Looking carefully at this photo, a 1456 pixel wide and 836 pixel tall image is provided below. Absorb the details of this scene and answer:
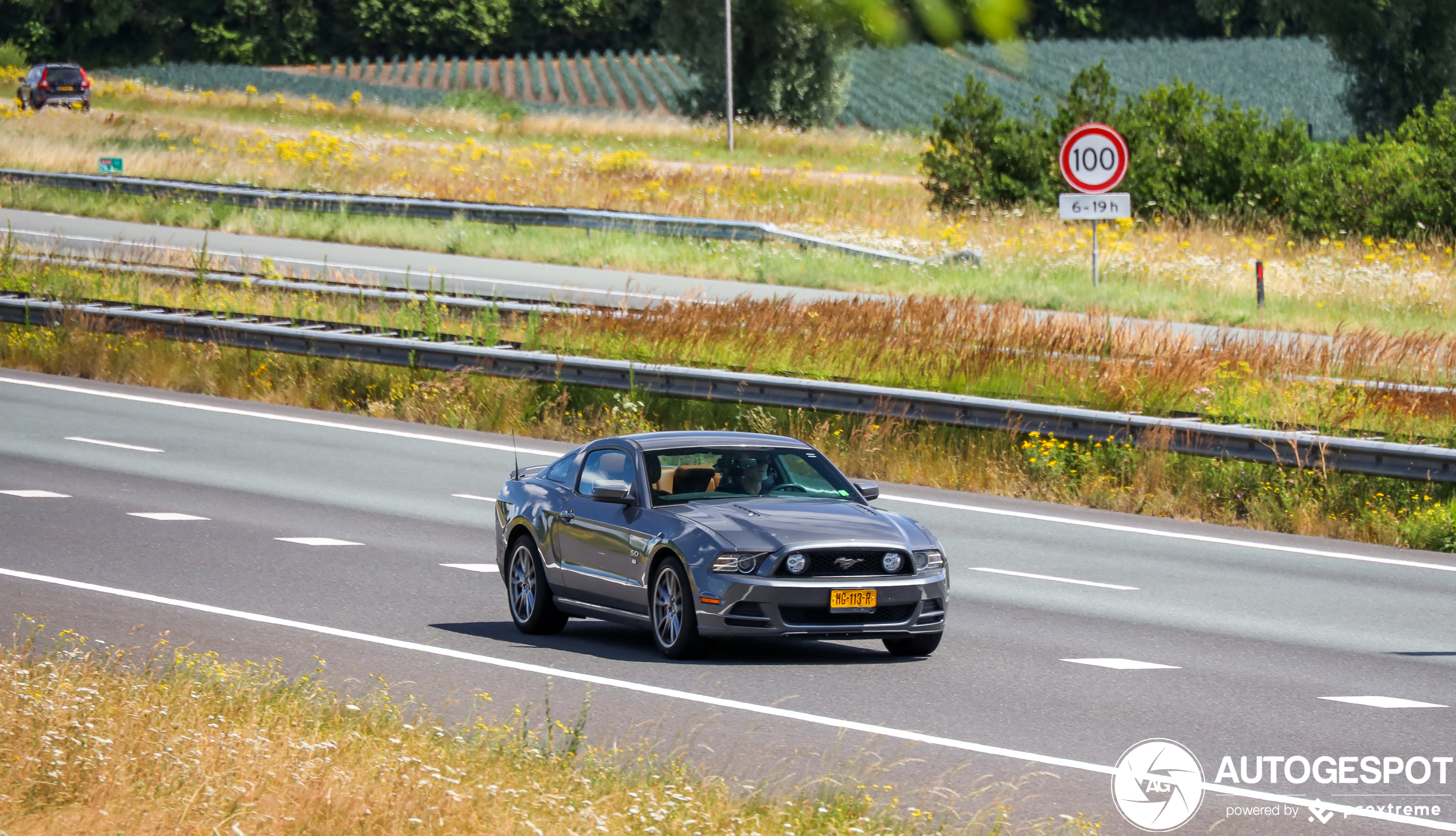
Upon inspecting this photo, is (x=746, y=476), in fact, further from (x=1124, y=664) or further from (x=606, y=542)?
(x=1124, y=664)

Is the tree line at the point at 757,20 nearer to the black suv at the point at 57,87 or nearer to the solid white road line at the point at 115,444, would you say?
the solid white road line at the point at 115,444

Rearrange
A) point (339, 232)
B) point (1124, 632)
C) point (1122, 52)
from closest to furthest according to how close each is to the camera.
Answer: point (1124, 632)
point (339, 232)
point (1122, 52)

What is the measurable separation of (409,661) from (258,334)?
1376cm

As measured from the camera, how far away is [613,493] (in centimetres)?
1130

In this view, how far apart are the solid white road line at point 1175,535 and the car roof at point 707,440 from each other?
15.6ft

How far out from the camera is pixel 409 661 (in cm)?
1070

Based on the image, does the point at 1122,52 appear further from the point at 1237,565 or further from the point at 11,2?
the point at 11,2

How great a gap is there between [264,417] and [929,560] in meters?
13.4

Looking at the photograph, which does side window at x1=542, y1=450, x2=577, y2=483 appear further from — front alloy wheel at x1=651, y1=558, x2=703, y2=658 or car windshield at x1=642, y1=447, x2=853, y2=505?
front alloy wheel at x1=651, y1=558, x2=703, y2=658

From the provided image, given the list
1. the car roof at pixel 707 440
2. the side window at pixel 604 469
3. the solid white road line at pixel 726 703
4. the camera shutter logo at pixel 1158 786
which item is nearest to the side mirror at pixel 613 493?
the side window at pixel 604 469

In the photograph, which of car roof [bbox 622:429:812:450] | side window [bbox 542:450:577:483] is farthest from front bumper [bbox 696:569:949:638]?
side window [bbox 542:450:577:483]

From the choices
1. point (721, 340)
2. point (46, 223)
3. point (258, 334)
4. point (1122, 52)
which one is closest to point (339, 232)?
point (46, 223)

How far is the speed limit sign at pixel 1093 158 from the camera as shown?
83.6 ft

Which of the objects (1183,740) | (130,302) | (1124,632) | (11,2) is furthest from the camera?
(130,302)
